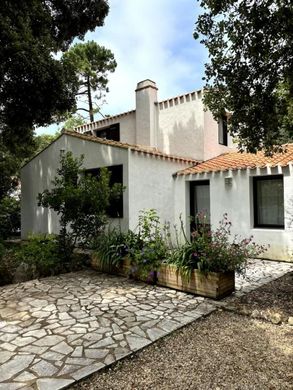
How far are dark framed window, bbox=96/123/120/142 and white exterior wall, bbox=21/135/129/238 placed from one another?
15.7 ft

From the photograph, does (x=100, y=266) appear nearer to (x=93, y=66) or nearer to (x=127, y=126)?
(x=127, y=126)

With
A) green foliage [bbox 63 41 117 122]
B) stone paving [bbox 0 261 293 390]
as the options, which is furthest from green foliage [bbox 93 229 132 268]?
green foliage [bbox 63 41 117 122]

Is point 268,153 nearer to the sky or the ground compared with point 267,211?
nearer to the sky

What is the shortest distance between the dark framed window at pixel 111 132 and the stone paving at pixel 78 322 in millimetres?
11856

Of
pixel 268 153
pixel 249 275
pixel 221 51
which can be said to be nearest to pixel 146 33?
pixel 221 51

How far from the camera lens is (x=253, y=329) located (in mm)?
4633

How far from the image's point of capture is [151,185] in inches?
462

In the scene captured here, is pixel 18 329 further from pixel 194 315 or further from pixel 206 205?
pixel 206 205

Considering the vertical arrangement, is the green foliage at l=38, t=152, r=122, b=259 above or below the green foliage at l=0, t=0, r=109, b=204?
below

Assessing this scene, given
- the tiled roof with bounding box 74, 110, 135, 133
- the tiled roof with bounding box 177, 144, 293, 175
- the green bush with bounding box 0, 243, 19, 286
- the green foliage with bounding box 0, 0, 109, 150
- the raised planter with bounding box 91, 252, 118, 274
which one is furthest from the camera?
the tiled roof with bounding box 74, 110, 135, 133

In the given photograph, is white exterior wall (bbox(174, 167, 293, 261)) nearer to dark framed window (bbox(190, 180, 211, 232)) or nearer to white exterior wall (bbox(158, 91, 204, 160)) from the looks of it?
dark framed window (bbox(190, 180, 211, 232))

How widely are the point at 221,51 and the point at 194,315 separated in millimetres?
5444

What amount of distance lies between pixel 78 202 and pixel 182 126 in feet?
27.6

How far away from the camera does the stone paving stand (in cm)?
354
